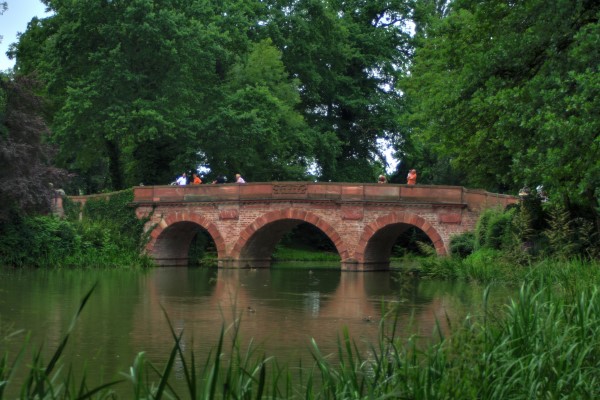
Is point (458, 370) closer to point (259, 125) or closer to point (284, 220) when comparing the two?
point (284, 220)

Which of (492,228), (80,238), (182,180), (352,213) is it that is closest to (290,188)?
(352,213)

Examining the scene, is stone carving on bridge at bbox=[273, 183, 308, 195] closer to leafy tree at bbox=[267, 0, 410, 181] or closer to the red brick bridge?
the red brick bridge

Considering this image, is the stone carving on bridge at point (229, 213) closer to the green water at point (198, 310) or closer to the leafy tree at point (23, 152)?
the green water at point (198, 310)

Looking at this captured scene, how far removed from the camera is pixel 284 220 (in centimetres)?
3409

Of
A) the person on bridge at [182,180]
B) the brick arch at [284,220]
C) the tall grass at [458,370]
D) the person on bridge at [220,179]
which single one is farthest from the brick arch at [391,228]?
the tall grass at [458,370]

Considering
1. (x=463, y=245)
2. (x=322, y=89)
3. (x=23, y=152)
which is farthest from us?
(x=322, y=89)

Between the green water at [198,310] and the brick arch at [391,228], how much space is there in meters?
2.81

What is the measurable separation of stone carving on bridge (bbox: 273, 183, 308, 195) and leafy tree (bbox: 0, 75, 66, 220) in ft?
24.4

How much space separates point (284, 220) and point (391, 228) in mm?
3401

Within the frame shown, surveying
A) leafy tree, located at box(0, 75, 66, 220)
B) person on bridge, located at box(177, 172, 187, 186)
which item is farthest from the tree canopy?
leafy tree, located at box(0, 75, 66, 220)

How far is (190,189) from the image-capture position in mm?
34375

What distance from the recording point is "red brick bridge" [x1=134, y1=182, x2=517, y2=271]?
103 feet

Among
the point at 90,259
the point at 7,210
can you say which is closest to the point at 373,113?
the point at 90,259

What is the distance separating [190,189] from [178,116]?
7.75 ft
